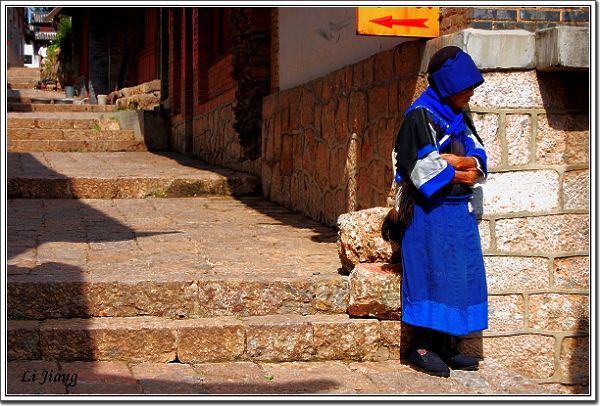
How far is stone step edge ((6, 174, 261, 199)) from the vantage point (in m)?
8.16

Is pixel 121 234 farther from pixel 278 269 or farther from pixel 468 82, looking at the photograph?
pixel 468 82

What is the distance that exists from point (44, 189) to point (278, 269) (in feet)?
13.7

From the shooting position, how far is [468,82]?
154 inches

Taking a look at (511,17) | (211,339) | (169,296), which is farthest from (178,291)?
(511,17)

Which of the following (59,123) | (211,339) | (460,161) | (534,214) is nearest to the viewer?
(460,161)

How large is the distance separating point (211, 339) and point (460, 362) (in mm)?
1328

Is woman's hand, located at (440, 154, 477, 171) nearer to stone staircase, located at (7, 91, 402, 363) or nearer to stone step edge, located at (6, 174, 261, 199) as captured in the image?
stone staircase, located at (7, 91, 402, 363)

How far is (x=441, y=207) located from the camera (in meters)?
4.05

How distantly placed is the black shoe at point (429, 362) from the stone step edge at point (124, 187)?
4.90 m

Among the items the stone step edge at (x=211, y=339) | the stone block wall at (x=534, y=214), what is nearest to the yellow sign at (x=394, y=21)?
the stone block wall at (x=534, y=214)

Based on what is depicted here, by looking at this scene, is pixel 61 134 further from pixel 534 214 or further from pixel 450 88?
pixel 450 88

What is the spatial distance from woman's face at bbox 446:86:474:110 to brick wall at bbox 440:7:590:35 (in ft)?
2.04

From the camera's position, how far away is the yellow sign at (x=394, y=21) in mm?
4586

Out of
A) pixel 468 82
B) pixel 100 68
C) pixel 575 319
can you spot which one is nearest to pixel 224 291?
pixel 468 82
